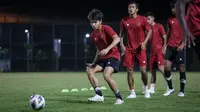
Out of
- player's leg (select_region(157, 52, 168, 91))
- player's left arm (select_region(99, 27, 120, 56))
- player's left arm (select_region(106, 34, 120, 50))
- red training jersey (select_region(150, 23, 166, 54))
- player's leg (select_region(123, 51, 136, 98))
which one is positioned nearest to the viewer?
player's left arm (select_region(99, 27, 120, 56))

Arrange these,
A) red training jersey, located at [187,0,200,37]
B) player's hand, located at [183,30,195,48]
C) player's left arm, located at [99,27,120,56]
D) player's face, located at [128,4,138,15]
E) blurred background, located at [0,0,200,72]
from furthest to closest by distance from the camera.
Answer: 1. blurred background, located at [0,0,200,72]
2. player's face, located at [128,4,138,15]
3. player's left arm, located at [99,27,120,56]
4. red training jersey, located at [187,0,200,37]
5. player's hand, located at [183,30,195,48]

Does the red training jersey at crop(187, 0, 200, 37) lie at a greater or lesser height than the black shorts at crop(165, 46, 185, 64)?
greater

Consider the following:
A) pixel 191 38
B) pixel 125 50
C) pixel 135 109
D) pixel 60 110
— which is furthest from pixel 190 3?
pixel 125 50

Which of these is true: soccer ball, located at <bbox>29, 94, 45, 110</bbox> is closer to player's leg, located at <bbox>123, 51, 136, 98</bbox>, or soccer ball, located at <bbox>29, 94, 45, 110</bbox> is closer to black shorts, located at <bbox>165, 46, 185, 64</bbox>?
player's leg, located at <bbox>123, 51, 136, 98</bbox>

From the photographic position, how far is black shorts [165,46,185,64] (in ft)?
37.4

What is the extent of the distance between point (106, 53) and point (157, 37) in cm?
472

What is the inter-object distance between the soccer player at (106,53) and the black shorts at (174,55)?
2581 mm

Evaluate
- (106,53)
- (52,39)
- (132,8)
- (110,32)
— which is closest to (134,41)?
(132,8)

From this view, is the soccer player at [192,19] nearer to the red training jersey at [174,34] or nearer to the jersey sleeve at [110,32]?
the jersey sleeve at [110,32]

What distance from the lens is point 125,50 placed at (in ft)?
36.1

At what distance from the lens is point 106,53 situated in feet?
29.5

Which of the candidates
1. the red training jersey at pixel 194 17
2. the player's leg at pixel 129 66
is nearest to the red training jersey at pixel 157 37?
the player's leg at pixel 129 66

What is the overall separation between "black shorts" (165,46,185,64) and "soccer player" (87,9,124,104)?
2581 millimetres

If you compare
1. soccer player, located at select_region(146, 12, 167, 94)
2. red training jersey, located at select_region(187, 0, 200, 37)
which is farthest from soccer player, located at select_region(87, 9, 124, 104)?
soccer player, located at select_region(146, 12, 167, 94)
